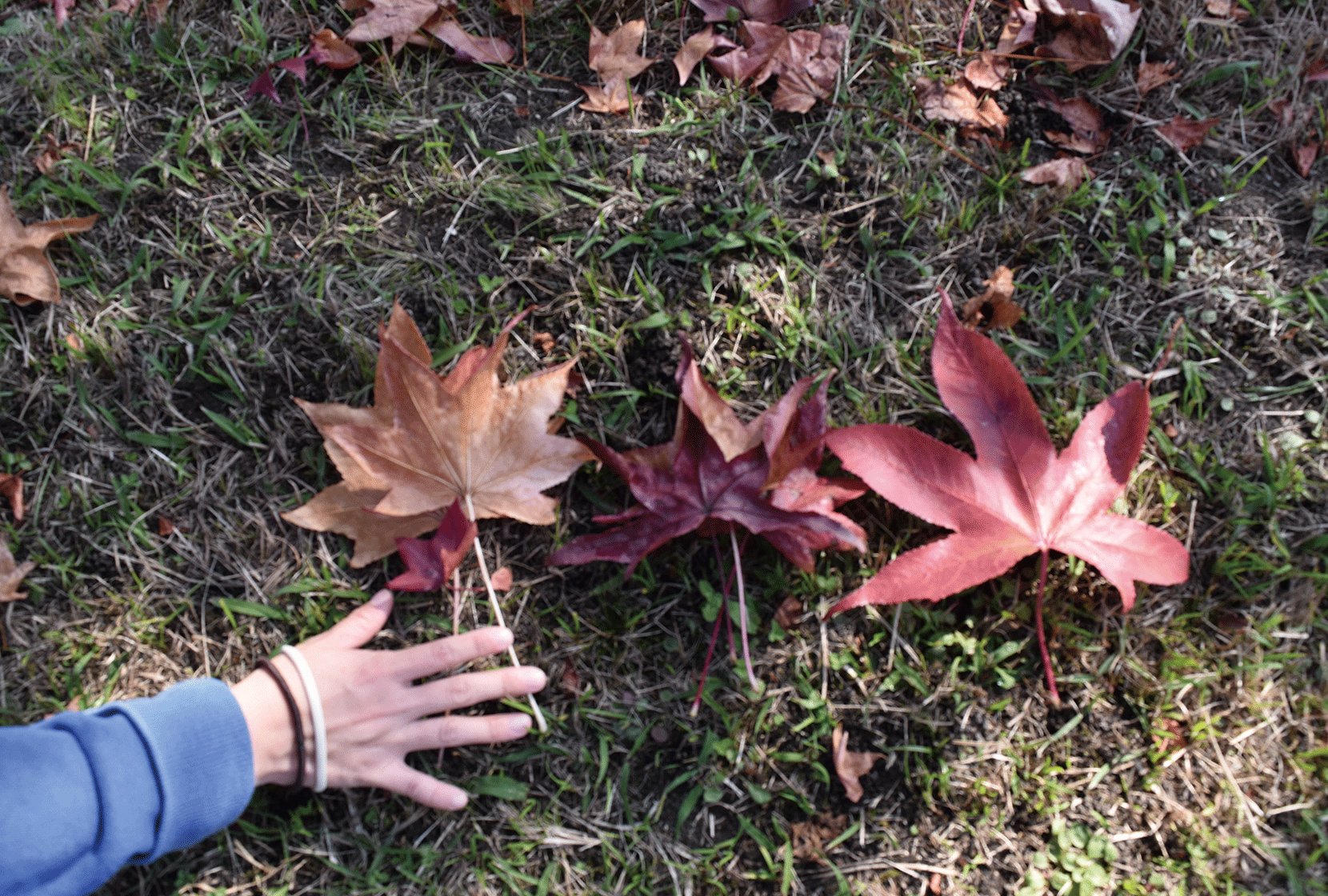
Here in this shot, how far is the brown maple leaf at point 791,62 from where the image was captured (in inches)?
81.6

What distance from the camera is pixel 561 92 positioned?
2143mm

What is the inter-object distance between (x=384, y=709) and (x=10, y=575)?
937 mm

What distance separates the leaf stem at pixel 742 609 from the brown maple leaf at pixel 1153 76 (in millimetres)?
1519

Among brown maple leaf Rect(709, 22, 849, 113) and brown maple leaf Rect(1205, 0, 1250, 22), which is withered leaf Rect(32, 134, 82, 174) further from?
brown maple leaf Rect(1205, 0, 1250, 22)

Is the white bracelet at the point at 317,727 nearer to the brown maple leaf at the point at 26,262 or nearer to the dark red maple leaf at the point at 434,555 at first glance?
the dark red maple leaf at the point at 434,555

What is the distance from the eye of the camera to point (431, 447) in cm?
171

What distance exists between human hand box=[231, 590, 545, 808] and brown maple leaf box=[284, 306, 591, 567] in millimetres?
235

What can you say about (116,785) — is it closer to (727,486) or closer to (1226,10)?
(727,486)

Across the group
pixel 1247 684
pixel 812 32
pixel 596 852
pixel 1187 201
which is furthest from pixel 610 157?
pixel 1247 684

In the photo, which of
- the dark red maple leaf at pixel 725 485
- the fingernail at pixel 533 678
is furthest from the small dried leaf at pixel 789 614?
the fingernail at pixel 533 678

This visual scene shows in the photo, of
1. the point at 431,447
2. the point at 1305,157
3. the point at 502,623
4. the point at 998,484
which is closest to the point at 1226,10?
the point at 1305,157

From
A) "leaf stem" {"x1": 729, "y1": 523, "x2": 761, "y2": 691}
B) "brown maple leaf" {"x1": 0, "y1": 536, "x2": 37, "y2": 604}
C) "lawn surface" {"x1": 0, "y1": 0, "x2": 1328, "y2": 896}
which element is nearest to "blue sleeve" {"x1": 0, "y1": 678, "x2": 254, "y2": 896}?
"lawn surface" {"x1": 0, "y1": 0, "x2": 1328, "y2": 896}

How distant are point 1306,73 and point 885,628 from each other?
173 cm

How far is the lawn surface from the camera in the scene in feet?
5.96
